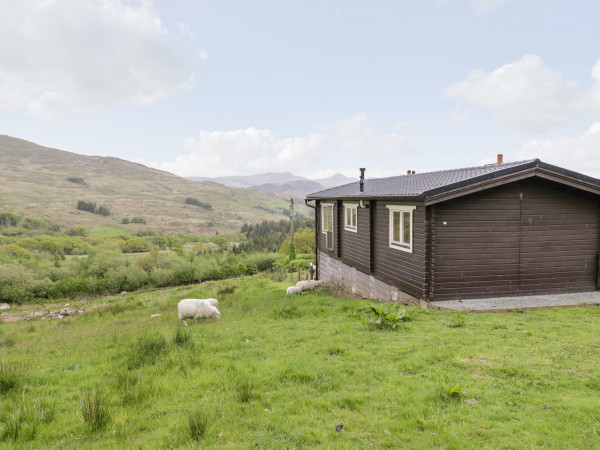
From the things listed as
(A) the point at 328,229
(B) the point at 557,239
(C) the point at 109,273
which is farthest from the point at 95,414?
(C) the point at 109,273

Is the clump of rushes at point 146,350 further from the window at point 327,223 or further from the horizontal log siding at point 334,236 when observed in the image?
the window at point 327,223

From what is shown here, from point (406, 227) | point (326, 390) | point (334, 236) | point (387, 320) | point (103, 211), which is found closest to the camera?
point (326, 390)

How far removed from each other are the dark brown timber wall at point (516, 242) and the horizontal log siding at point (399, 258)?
1.34ft

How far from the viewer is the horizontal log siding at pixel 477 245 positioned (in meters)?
10.9

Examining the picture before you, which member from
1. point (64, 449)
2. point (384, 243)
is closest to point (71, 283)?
point (384, 243)

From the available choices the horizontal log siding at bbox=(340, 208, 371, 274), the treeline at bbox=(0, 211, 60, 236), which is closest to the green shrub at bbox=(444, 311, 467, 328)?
the horizontal log siding at bbox=(340, 208, 371, 274)

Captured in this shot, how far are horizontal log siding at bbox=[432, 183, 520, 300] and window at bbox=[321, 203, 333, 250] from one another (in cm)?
988

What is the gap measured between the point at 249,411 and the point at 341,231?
14539 millimetres

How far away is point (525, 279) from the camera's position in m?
11.4

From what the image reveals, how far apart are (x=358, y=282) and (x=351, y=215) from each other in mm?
3355

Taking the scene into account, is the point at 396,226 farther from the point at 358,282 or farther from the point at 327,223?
the point at 327,223

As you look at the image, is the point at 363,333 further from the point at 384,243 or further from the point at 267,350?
the point at 384,243

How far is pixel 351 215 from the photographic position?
680 inches

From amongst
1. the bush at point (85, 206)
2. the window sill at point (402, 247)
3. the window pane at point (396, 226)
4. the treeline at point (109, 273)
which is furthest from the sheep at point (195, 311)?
the bush at point (85, 206)
